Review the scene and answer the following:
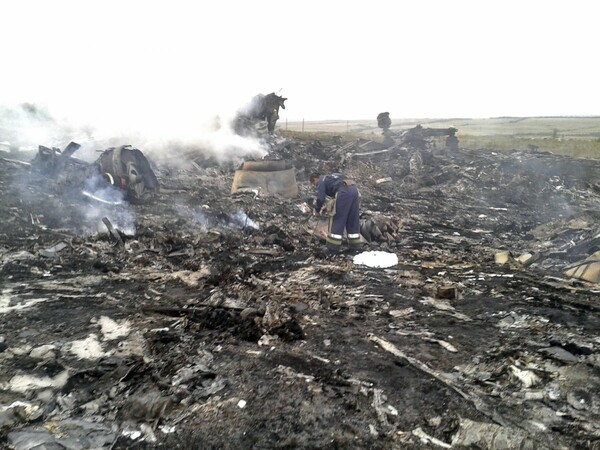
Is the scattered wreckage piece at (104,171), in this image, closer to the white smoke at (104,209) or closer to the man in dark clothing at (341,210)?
the white smoke at (104,209)

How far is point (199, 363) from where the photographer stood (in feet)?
10.7

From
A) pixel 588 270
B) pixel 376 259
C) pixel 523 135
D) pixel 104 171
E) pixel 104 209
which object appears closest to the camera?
pixel 588 270

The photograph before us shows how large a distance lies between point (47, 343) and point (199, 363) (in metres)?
1.44

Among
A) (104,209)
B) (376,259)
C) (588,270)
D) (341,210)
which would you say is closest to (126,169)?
(104,209)

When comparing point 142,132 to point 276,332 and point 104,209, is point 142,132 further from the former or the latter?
point 276,332

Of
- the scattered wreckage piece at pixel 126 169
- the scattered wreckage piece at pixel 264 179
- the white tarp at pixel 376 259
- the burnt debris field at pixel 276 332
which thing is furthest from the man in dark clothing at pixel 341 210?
the scattered wreckage piece at pixel 126 169

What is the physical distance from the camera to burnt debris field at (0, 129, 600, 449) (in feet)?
8.51

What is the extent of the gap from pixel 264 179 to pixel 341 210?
4.21 metres

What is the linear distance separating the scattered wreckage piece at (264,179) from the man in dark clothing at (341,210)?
11.7 feet

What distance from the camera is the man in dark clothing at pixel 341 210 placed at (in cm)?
661

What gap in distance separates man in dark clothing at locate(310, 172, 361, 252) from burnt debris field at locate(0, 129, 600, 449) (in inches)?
12.0

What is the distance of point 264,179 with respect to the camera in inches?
409

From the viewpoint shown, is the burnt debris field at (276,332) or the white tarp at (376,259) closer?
the burnt debris field at (276,332)

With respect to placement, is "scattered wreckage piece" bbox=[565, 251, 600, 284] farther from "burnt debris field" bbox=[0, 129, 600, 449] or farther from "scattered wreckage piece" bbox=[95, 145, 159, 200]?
"scattered wreckage piece" bbox=[95, 145, 159, 200]
